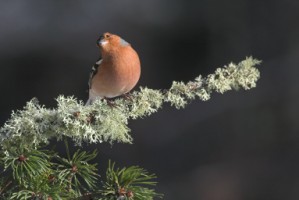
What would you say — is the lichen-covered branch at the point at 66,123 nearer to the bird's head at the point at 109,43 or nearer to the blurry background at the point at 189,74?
the bird's head at the point at 109,43

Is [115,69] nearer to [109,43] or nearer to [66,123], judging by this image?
[109,43]

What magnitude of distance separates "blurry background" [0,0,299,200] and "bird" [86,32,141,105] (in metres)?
2.50

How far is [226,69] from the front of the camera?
249 cm

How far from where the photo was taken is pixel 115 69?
11.0 ft

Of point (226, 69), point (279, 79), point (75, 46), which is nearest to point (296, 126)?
point (279, 79)

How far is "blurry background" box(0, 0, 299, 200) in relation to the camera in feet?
20.8

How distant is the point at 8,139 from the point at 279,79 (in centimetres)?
510

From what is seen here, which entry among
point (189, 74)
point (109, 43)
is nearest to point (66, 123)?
point (109, 43)

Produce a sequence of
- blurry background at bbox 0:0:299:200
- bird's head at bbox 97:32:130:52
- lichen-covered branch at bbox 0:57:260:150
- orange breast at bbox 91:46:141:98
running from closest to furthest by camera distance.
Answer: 1. lichen-covered branch at bbox 0:57:260:150
2. orange breast at bbox 91:46:141:98
3. bird's head at bbox 97:32:130:52
4. blurry background at bbox 0:0:299:200

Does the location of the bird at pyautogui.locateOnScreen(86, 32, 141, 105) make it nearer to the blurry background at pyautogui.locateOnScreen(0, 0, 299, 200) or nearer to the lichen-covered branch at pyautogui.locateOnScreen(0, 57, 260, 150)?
the lichen-covered branch at pyautogui.locateOnScreen(0, 57, 260, 150)

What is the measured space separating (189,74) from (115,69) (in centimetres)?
331

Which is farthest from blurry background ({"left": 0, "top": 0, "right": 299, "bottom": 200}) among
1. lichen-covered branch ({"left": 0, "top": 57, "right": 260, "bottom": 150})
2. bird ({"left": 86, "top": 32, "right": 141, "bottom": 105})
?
lichen-covered branch ({"left": 0, "top": 57, "right": 260, "bottom": 150})

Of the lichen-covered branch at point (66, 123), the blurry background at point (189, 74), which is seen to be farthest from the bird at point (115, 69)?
the blurry background at point (189, 74)

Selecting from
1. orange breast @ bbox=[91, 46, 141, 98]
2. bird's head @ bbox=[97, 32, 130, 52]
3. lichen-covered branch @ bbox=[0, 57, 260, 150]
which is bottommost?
lichen-covered branch @ bbox=[0, 57, 260, 150]
